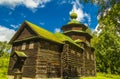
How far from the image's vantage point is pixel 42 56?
23.3 meters

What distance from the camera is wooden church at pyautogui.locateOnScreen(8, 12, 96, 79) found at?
23.1 meters

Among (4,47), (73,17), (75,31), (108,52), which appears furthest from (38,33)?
(4,47)

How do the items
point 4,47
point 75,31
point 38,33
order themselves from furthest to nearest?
point 4,47 < point 75,31 < point 38,33

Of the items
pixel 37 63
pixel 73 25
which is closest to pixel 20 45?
pixel 37 63

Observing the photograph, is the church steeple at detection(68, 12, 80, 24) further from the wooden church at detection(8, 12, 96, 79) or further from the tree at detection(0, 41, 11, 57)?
the tree at detection(0, 41, 11, 57)

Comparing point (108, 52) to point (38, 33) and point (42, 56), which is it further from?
point (38, 33)

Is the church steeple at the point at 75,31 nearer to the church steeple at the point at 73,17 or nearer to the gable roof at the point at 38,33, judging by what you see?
the church steeple at the point at 73,17

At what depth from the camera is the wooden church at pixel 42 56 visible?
909 inches

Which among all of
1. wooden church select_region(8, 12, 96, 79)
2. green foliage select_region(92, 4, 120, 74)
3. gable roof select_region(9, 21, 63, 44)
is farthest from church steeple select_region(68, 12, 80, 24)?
gable roof select_region(9, 21, 63, 44)

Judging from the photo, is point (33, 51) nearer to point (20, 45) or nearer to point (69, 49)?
point (20, 45)

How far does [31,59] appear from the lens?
2362 cm

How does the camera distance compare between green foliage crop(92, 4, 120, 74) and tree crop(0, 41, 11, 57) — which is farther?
tree crop(0, 41, 11, 57)

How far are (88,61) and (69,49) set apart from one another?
10154mm

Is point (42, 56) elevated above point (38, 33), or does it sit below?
below
